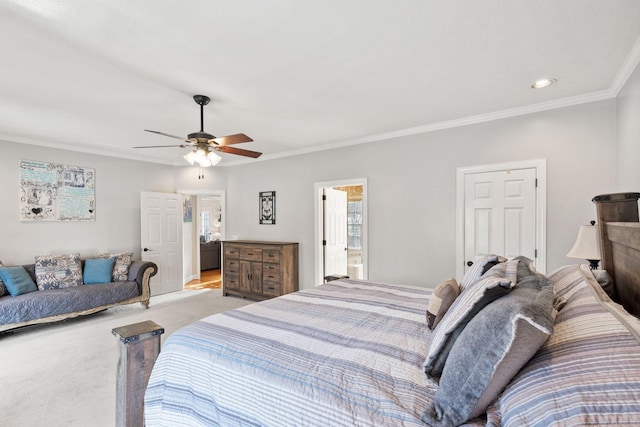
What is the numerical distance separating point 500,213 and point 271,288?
137 inches

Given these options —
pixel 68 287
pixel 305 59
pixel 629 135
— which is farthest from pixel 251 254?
pixel 629 135

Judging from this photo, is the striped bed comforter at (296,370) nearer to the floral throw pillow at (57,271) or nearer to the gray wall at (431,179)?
the gray wall at (431,179)

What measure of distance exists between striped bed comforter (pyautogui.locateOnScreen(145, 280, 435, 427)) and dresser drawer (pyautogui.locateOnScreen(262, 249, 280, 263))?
2.98m

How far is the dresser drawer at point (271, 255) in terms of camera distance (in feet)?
16.3

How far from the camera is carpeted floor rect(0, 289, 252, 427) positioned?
2191mm

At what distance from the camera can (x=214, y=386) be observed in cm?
134

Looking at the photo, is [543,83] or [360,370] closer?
[360,370]

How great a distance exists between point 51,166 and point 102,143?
83 cm

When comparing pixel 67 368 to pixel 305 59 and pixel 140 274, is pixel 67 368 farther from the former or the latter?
pixel 305 59

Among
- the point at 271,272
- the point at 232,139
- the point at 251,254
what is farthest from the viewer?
the point at 251,254

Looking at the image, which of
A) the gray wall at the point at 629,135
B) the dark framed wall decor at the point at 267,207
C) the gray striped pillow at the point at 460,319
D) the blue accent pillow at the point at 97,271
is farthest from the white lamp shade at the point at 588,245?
the blue accent pillow at the point at 97,271

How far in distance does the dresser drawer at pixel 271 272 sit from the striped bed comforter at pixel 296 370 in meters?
2.99

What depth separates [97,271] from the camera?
181 inches

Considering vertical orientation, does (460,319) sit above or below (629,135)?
below
